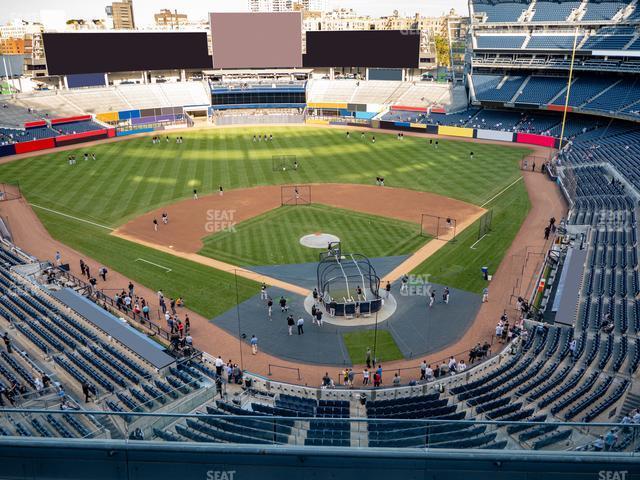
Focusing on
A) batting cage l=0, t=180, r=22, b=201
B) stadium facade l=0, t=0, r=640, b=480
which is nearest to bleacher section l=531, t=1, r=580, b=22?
stadium facade l=0, t=0, r=640, b=480

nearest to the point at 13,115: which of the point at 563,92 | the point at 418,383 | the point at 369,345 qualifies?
the point at 369,345

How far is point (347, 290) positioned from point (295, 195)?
20.9 m

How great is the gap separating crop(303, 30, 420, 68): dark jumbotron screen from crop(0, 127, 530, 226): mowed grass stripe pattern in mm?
27352

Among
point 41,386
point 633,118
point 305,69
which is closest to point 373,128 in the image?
point 305,69

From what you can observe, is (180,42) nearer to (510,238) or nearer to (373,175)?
(373,175)

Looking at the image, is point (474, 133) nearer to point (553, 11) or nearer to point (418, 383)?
point (553, 11)

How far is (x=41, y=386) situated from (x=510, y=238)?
31.6 metres

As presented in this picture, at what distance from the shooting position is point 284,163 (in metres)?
60.2

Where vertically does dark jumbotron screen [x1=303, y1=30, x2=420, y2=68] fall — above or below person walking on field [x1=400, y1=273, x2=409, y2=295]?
above

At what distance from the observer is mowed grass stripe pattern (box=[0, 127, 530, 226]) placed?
48406mm

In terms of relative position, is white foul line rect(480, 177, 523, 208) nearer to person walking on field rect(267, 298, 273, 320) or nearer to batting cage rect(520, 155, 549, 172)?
batting cage rect(520, 155, 549, 172)

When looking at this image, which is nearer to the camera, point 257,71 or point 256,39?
point 256,39

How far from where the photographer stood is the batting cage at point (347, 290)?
27.6 m

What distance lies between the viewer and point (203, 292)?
101 ft
